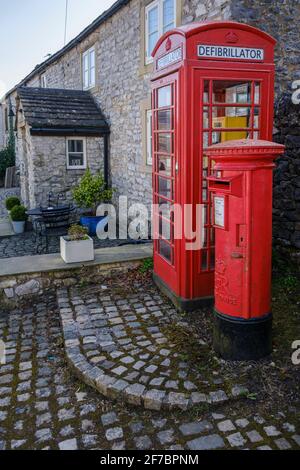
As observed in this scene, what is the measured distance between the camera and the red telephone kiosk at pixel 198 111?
4766mm

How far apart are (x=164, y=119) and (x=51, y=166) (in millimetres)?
7354

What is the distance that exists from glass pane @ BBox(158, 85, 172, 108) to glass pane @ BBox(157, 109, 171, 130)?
0.09m

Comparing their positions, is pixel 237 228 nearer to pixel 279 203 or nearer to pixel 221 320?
pixel 221 320

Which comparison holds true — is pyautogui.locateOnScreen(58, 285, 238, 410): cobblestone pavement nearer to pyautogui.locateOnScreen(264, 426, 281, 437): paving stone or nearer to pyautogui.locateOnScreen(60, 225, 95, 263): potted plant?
pyautogui.locateOnScreen(264, 426, 281, 437): paving stone

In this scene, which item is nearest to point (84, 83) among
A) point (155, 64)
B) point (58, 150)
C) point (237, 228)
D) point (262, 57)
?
point (58, 150)

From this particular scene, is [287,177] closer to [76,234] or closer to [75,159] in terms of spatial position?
[76,234]

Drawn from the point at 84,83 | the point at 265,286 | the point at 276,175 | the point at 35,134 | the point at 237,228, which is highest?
the point at 84,83

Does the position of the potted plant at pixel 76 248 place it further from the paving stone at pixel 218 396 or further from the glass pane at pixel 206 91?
the paving stone at pixel 218 396

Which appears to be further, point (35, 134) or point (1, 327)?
point (35, 134)

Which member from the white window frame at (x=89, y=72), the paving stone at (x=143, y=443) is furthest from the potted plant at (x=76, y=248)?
the white window frame at (x=89, y=72)

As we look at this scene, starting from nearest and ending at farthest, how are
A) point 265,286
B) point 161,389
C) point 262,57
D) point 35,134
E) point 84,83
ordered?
point 161,389 < point 265,286 < point 262,57 < point 35,134 < point 84,83

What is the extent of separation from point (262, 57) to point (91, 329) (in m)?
3.77

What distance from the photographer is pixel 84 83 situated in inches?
574

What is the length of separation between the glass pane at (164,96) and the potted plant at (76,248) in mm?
2472
